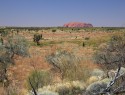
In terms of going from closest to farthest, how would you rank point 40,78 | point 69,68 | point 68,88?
point 68,88 → point 40,78 → point 69,68

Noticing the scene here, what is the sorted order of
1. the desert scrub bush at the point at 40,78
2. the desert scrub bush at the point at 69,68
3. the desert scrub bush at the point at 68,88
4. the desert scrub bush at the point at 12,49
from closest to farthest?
the desert scrub bush at the point at 68,88
the desert scrub bush at the point at 40,78
the desert scrub bush at the point at 69,68
the desert scrub bush at the point at 12,49

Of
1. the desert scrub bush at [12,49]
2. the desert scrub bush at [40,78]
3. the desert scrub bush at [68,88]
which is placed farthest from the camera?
the desert scrub bush at [12,49]

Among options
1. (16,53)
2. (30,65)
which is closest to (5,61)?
(30,65)

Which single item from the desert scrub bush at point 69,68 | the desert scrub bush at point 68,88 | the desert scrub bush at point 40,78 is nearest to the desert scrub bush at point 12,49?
the desert scrub bush at point 69,68

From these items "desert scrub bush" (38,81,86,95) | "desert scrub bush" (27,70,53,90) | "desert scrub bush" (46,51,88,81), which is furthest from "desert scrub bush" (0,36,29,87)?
"desert scrub bush" (38,81,86,95)

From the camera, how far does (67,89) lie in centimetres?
1267

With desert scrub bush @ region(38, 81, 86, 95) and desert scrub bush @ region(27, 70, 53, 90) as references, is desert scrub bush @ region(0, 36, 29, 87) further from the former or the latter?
desert scrub bush @ region(38, 81, 86, 95)

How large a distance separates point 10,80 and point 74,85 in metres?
5.88

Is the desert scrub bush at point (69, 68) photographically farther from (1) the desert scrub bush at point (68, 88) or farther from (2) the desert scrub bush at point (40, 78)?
(2) the desert scrub bush at point (40, 78)

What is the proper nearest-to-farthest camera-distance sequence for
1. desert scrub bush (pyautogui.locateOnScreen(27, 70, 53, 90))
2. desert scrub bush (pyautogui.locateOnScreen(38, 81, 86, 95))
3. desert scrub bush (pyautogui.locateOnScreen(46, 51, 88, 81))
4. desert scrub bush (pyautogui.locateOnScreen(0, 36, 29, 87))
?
desert scrub bush (pyautogui.locateOnScreen(38, 81, 86, 95)) → desert scrub bush (pyautogui.locateOnScreen(27, 70, 53, 90)) → desert scrub bush (pyautogui.locateOnScreen(46, 51, 88, 81)) → desert scrub bush (pyautogui.locateOnScreen(0, 36, 29, 87))

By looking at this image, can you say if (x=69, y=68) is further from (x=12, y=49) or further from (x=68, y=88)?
(x=12, y=49)

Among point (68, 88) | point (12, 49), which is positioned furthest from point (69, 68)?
point (12, 49)

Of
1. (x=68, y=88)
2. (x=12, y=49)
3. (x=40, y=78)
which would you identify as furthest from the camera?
(x=12, y=49)

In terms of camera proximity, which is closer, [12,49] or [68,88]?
[68,88]
